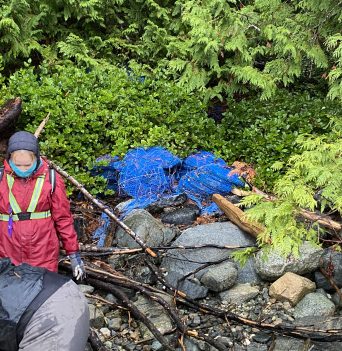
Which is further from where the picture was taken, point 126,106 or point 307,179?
point 126,106

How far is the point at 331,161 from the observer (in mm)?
3490

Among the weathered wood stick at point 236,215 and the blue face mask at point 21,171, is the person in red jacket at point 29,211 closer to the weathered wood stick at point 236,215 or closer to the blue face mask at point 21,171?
the blue face mask at point 21,171

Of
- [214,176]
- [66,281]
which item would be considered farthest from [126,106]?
[66,281]

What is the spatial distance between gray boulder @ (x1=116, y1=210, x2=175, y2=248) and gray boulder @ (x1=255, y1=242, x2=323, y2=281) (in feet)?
4.13

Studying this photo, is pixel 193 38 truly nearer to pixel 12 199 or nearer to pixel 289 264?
pixel 289 264

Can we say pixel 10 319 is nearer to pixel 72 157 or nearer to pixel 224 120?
pixel 72 157

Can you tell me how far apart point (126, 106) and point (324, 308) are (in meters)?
4.03

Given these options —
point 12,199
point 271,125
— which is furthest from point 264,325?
point 271,125

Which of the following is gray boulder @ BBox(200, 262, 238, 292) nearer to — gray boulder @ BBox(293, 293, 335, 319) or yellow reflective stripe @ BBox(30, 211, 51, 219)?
gray boulder @ BBox(293, 293, 335, 319)

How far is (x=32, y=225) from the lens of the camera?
14.4ft

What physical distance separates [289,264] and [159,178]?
2253 millimetres

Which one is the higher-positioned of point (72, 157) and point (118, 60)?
point (118, 60)

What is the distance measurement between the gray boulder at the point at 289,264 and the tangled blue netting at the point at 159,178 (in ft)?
4.33

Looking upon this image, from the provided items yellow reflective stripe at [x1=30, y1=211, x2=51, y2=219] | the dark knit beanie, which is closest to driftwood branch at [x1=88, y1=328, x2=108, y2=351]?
yellow reflective stripe at [x1=30, y1=211, x2=51, y2=219]
